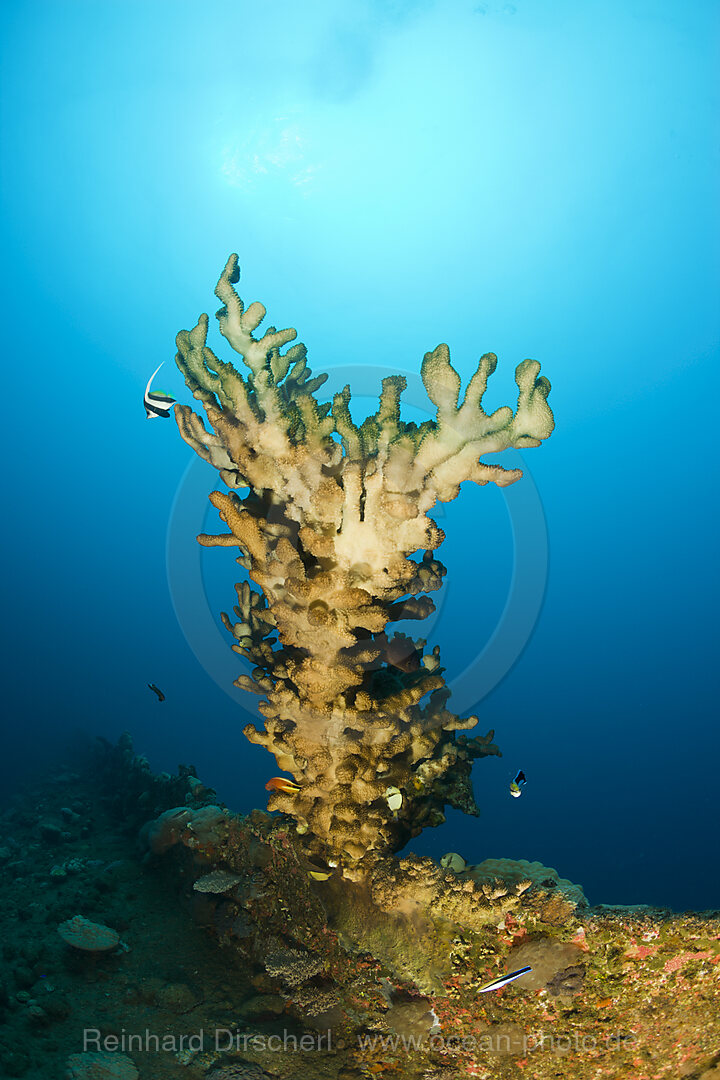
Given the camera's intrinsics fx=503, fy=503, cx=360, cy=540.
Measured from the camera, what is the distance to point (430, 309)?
1933 inches

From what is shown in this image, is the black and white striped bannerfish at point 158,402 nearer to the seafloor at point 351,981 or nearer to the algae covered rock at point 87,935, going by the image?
the seafloor at point 351,981

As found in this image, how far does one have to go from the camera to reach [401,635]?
362cm

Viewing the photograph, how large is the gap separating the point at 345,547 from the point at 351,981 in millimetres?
2919

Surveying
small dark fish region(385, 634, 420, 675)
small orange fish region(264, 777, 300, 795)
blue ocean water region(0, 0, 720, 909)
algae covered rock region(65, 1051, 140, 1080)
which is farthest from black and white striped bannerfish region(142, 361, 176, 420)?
blue ocean water region(0, 0, 720, 909)

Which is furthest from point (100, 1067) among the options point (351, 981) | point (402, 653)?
point (402, 653)

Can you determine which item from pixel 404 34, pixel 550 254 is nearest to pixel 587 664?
pixel 550 254

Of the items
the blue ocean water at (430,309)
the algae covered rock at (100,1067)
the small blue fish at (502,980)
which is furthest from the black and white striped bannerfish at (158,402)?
the blue ocean water at (430,309)

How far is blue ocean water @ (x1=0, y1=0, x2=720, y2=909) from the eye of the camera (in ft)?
113

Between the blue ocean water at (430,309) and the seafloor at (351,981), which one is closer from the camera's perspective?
the seafloor at (351,981)

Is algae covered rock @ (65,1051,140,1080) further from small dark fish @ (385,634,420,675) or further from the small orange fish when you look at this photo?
small dark fish @ (385,634,420,675)

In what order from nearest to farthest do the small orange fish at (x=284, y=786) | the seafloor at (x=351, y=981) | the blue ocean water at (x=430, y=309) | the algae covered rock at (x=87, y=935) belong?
the seafloor at (x=351, y=981) → the small orange fish at (x=284, y=786) → the algae covered rock at (x=87, y=935) → the blue ocean water at (x=430, y=309)

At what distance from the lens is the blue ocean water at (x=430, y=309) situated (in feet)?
113

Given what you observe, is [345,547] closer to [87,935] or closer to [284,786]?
[284,786]

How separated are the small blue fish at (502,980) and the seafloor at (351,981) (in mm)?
45
